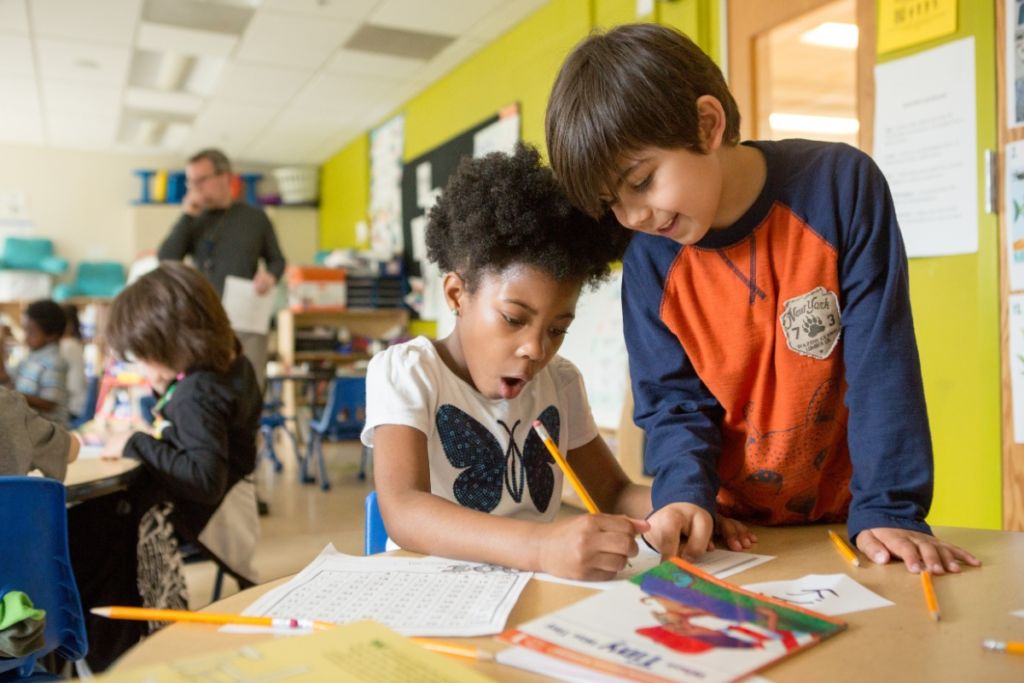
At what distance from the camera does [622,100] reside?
87 centimetres

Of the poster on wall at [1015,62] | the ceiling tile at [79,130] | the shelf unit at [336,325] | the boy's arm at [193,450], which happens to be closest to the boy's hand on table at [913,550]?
the boy's arm at [193,450]

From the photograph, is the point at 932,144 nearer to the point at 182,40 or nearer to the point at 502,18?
the point at 502,18

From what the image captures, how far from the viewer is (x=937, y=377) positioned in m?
2.41

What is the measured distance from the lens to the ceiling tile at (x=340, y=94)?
18.1ft

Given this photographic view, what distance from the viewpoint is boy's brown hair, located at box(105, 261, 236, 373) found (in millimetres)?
1927

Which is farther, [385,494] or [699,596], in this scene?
[385,494]

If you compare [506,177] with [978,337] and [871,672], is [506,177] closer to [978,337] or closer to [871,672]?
[871,672]

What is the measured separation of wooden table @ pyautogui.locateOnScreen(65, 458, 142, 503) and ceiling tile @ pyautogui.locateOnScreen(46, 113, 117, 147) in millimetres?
5602

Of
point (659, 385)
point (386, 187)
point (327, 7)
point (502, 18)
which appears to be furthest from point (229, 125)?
point (659, 385)

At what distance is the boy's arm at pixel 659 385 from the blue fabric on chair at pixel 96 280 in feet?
23.8

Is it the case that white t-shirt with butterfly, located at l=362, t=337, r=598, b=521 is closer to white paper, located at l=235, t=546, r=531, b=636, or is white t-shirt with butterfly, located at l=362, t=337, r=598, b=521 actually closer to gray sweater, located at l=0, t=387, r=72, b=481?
white paper, located at l=235, t=546, r=531, b=636

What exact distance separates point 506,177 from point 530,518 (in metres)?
0.45

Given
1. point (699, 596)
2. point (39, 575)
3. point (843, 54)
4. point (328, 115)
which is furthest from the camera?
point (328, 115)

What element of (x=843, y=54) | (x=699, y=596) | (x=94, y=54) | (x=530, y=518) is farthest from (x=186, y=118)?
(x=699, y=596)
